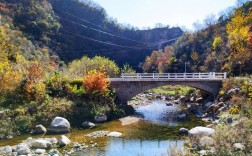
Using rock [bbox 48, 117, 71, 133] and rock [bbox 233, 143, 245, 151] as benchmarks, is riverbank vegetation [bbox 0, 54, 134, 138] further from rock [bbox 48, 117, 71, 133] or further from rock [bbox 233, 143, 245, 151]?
rock [bbox 233, 143, 245, 151]

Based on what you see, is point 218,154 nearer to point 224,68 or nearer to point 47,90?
point 47,90

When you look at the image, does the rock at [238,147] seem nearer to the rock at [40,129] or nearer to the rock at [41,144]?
the rock at [41,144]

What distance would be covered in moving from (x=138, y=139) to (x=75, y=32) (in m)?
81.5

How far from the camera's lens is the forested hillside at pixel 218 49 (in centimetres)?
5328

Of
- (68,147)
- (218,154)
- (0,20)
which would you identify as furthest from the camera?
(0,20)

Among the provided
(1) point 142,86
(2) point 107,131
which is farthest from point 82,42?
(2) point 107,131

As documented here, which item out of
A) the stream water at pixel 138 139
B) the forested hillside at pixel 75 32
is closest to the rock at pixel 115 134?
the stream water at pixel 138 139

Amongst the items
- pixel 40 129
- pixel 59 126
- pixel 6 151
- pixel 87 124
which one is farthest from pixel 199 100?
pixel 6 151

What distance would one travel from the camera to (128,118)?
35781mm

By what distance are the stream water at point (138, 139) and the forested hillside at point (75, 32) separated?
143 ft

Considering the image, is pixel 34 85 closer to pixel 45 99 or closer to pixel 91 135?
pixel 45 99

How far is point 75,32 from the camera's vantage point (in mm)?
101812

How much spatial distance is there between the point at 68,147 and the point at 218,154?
1195 cm

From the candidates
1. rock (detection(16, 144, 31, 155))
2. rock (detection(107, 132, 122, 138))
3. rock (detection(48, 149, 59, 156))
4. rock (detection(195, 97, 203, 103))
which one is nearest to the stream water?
rock (detection(107, 132, 122, 138))
